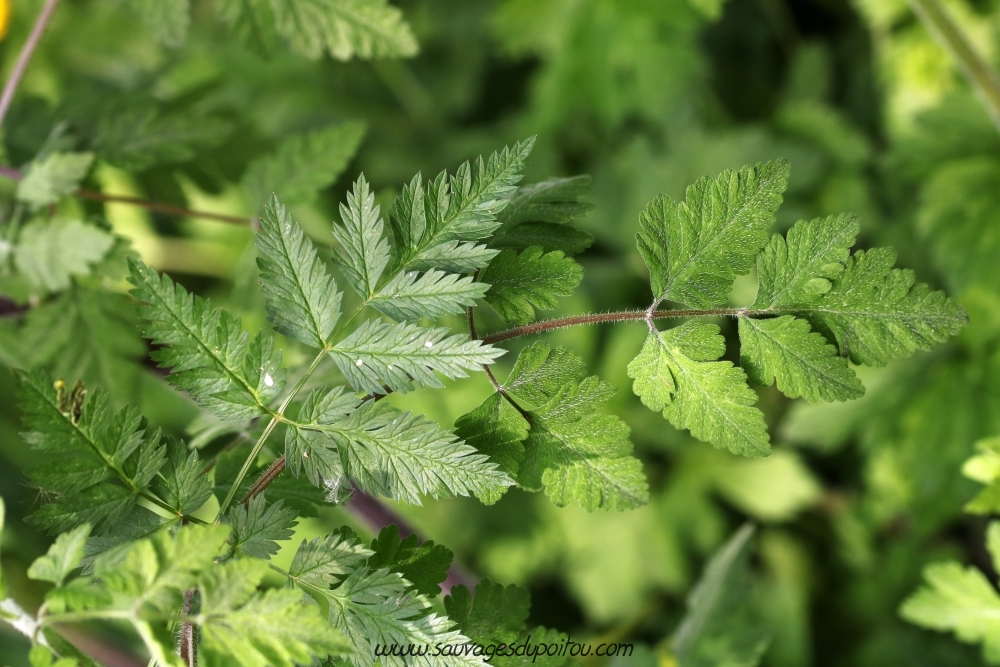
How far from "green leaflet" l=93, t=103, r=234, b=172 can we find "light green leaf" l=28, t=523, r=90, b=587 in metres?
0.79

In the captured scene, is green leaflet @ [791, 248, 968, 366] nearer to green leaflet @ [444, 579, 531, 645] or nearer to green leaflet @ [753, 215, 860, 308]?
green leaflet @ [753, 215, 860, 308]

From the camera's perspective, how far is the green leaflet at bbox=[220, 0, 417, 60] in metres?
1.33

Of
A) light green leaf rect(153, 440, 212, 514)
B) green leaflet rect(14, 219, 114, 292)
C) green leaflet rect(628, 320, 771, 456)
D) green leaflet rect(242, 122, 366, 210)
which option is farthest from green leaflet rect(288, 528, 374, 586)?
green leaflet rect(242, 122, 366, 210)

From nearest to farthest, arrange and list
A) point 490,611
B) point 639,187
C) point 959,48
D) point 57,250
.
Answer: point 490,611 < point 57,250 < point 959,48 < point 639,187

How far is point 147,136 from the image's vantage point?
4.65ft

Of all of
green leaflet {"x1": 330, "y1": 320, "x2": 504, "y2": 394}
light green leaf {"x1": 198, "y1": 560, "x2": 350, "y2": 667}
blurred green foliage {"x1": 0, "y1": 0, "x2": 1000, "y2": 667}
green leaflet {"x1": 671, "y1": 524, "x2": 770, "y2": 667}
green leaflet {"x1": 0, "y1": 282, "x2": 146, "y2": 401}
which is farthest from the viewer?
blurred green foliage {"x1": 0, "y1": 0, "x2": 1000, "y2": 667}

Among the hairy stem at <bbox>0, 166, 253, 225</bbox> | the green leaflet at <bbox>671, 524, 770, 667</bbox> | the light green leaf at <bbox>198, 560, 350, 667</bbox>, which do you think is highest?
the hairy stem at <bbox>0, 166, 253, 225</bbox>

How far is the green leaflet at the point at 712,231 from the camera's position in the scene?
2.91 feet

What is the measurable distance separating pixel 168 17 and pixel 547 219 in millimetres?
852

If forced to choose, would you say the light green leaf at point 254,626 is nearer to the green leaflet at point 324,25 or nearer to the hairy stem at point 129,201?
the hairy stem at point 129,201

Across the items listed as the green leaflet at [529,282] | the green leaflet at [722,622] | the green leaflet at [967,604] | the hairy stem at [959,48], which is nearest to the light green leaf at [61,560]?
the green leaflet at [529,282]

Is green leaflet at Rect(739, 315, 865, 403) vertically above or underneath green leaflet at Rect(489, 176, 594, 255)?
underneath

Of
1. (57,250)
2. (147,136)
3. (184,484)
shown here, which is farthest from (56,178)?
(184,484)

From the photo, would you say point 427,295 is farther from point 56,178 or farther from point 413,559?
point 56,178
